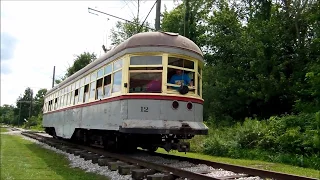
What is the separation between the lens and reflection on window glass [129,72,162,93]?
809 centimetres

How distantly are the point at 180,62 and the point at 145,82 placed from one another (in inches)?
41.3

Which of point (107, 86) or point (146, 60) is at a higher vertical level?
point (146, 60)

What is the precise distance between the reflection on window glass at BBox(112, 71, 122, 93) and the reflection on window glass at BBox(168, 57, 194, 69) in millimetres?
1278

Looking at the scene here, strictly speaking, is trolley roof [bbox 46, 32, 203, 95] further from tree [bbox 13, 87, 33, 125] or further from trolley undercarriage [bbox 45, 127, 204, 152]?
tree [bbox 13, 87, 33, 125]

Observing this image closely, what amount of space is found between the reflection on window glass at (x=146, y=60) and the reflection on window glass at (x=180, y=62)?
0.95ft

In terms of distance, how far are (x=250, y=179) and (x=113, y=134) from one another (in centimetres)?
455

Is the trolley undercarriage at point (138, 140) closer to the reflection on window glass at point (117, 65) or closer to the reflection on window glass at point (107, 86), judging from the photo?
the reflection on window glass at point (107, 86)

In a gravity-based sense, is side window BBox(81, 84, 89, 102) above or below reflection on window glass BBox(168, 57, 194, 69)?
below

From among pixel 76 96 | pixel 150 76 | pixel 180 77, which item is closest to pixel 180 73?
pixel 180 77

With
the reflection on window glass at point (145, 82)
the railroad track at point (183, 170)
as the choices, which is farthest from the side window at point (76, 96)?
A: the reflection on window glass at point (145, 82)

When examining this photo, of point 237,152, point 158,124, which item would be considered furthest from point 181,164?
point 237,152

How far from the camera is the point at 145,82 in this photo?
26.7ft

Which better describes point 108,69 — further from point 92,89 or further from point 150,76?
point 150,76

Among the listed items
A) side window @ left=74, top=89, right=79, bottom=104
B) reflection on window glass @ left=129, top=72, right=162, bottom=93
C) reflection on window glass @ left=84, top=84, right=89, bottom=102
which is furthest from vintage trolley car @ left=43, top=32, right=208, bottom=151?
side window @ left=74, top=89, right=79, bottom=104
